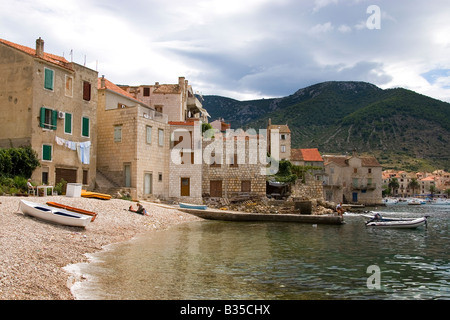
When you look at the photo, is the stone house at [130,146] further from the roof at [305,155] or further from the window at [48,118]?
the roof at [305,155]

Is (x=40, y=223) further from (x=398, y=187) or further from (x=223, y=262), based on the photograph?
(x=398, y=187)

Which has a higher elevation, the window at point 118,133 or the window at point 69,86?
the window at point 69,86

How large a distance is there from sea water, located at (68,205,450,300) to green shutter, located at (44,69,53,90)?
13767mm

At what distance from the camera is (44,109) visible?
2562 centimetres

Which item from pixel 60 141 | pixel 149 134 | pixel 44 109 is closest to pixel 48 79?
pixel 44 109

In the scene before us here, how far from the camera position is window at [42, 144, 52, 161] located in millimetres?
25797

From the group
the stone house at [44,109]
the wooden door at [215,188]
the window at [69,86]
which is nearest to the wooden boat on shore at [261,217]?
the wooden door at [215,188]

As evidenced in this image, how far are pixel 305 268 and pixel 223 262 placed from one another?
2842mm

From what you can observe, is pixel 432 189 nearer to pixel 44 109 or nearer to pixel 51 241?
pixel 44 109

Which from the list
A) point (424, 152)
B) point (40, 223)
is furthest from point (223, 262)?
point (424, 152)

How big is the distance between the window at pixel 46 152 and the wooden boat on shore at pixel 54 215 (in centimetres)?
1044

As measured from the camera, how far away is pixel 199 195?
3631 centimetres

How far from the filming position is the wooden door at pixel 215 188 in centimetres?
3734

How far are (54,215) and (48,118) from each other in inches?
491
